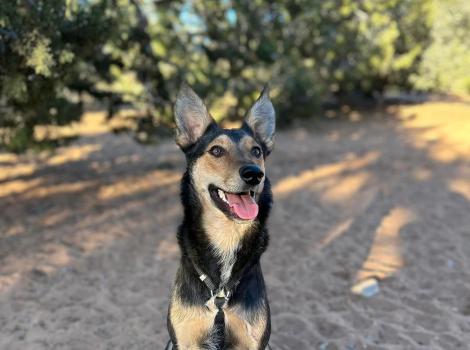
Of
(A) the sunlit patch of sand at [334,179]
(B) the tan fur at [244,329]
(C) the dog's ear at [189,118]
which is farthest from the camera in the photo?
(A) the sunlit patch of sand at [334,179]

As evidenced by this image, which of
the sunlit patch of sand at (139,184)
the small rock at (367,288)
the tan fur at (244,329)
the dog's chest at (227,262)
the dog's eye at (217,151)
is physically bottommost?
the small rock at (367,288)

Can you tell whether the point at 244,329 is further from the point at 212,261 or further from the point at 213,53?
the point at 213,53

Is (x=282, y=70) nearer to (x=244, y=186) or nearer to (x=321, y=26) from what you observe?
(x=321, y=26)

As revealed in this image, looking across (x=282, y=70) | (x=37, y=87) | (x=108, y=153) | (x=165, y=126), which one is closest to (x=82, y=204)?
(x=165, y=126)

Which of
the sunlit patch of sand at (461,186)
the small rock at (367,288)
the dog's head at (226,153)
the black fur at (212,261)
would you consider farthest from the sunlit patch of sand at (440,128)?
the black fur at (212,261)

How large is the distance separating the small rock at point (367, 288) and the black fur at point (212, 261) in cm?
275

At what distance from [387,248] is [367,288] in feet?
5.21

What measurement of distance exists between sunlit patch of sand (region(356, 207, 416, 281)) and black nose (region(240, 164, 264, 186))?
12.0 ft

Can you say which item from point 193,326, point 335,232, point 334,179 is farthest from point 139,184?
point 193,326

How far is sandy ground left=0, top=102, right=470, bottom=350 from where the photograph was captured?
524 cm

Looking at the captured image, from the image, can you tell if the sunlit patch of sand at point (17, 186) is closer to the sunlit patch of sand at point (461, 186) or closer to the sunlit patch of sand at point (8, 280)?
the sunlit patch of sand at point (8, 280)

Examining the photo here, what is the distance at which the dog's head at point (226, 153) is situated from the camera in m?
3.47

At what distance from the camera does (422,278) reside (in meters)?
6.46

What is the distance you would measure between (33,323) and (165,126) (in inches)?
225
